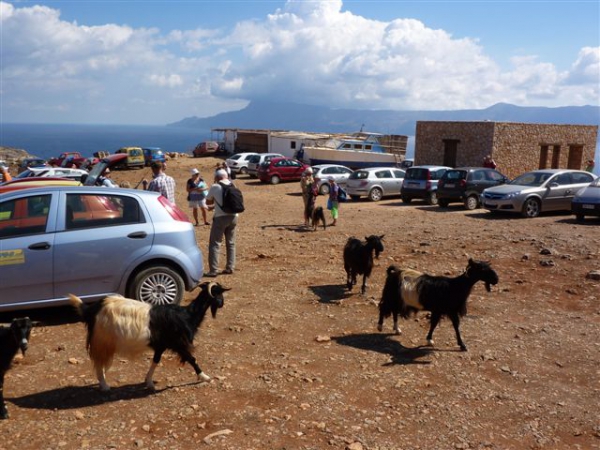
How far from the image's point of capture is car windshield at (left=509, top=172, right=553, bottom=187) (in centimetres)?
1870

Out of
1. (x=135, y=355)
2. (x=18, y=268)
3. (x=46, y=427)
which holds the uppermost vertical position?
(x=18, y=268)

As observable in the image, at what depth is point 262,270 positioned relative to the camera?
35.0 feet

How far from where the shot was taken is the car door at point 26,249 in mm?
6633

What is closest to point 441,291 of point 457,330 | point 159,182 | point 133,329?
point 457,330

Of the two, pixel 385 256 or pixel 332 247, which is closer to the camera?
pixel 385 256

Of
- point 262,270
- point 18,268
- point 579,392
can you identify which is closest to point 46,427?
point 18,268

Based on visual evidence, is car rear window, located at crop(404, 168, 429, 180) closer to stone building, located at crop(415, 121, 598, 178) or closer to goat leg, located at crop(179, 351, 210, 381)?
stone building, located at crop(415, 121, 598, 178)

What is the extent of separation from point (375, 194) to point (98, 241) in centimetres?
1880

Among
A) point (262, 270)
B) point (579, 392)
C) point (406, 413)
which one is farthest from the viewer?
point (262, 270)

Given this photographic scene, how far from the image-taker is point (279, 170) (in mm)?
32469

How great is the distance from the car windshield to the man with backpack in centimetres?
1242

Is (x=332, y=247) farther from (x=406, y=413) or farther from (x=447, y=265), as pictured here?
(x=406, y=413)

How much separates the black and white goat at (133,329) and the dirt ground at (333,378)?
1.37 feet

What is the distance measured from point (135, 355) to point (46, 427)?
0.97 m
